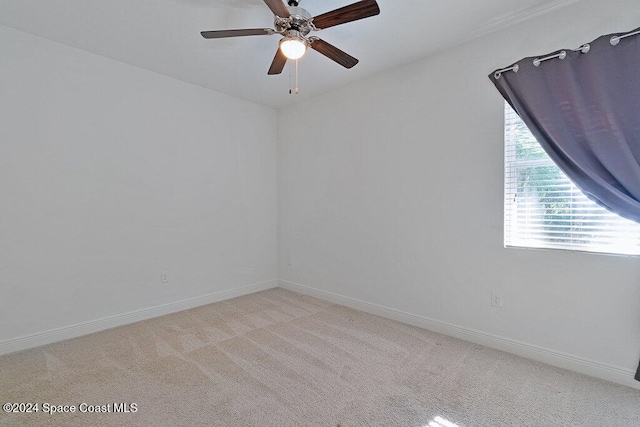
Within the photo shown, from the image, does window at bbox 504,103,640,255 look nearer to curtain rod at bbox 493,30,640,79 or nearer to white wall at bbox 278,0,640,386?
white wall at bbox 278,0,640,386

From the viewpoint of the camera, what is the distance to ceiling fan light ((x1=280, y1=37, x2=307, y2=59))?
1.95 m

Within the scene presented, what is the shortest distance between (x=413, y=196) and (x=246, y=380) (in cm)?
215

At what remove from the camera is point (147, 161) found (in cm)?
312

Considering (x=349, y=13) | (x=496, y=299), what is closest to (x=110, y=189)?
(x=349, y=13)

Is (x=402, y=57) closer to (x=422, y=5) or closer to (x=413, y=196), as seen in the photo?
(x=422, y=5)

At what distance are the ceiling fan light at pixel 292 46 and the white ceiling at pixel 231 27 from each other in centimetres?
35

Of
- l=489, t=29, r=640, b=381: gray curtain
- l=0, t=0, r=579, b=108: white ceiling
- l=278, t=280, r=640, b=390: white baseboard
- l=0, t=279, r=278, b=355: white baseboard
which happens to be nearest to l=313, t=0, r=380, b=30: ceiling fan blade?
l=0, t=0, r=579, b=108: white ceiling

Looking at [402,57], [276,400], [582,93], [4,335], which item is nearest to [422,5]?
[402,57]

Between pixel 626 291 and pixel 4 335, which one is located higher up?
pixel 626 291

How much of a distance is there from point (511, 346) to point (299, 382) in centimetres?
171

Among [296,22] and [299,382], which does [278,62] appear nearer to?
[296,22]

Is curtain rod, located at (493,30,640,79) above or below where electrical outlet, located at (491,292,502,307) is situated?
above

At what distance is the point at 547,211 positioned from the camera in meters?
2.21

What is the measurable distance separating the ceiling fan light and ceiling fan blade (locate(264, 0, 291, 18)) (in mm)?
201
